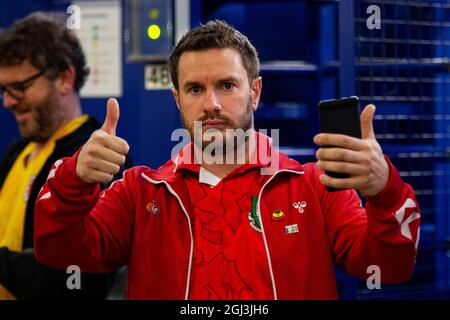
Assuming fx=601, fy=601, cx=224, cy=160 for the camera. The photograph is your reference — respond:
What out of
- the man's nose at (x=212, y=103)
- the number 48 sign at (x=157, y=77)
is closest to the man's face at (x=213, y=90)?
the man's nose at (x=212, y=103)

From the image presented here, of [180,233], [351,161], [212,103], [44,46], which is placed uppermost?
[44,46]

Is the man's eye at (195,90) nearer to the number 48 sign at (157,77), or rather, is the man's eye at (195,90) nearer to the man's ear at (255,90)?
the man's ear at (255,90)

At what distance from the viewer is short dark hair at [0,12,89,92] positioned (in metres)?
2.29

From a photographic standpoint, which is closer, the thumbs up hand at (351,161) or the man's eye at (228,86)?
the thumbs up hand at (351,161)

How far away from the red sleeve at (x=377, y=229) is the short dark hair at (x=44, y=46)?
1213 mm

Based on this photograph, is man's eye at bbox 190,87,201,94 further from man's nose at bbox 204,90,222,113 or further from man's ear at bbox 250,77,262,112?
man's ear at bbox 250,77,262,112

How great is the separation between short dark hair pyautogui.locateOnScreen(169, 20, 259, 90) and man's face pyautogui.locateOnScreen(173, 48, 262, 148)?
14mm

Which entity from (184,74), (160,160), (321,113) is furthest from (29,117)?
(321,113)

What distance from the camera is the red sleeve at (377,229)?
1.32 m

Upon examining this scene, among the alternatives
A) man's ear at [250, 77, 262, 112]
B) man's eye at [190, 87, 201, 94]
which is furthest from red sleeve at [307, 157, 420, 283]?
man's eye at [190, 87, 201, 94]

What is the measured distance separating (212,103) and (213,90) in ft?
0.16

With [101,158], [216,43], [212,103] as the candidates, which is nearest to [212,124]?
[212,103]

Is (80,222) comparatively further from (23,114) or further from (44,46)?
(44,46)

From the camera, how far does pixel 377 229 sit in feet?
4.45
